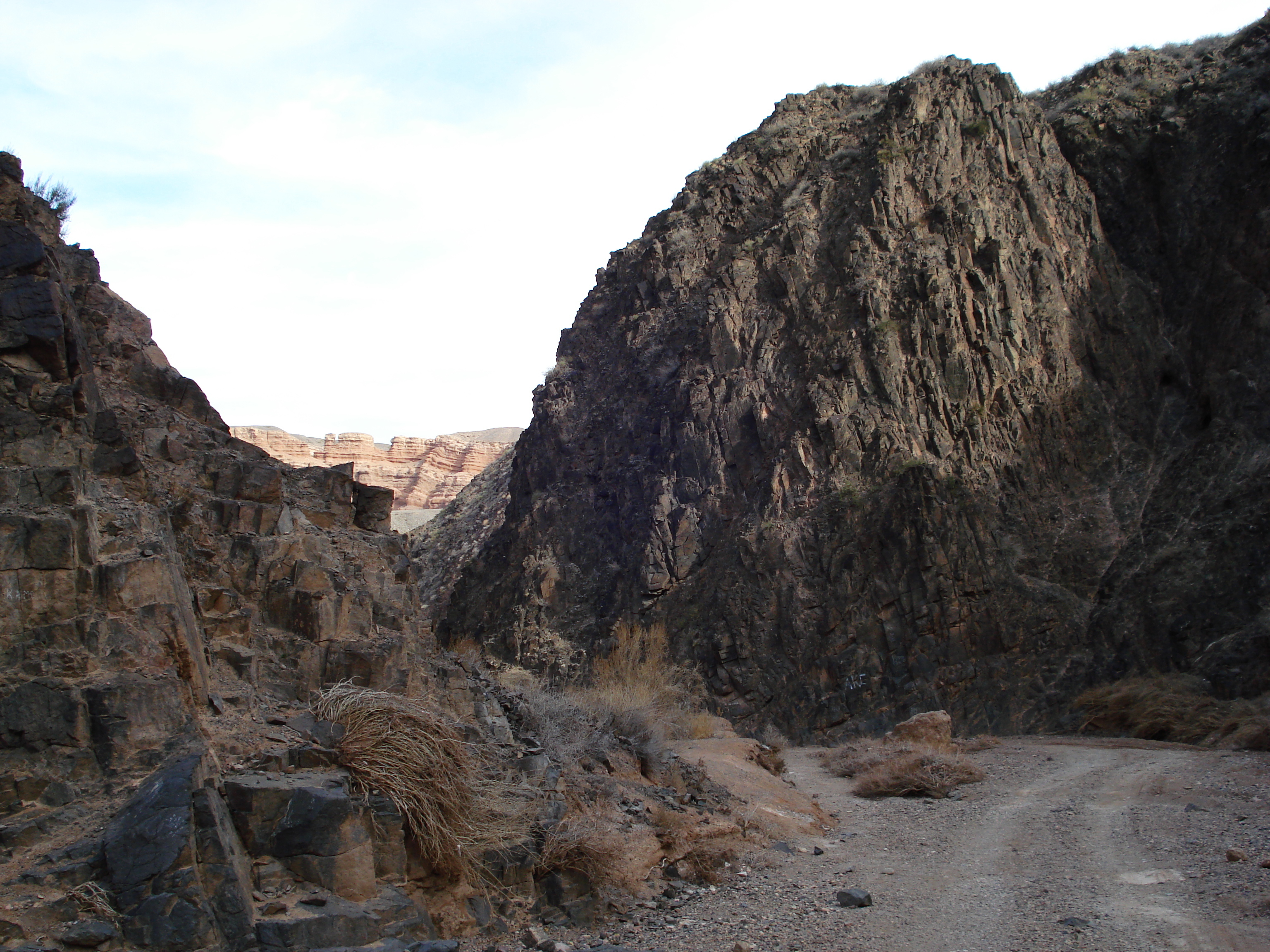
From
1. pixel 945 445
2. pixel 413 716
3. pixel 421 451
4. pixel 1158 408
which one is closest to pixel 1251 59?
pixel 1158 408

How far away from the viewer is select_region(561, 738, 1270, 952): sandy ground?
7242 millimetres

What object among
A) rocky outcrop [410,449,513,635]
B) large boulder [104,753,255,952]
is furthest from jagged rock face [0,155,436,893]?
rocky outcrop [410,449,513,635]

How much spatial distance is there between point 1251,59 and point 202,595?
1552 inches

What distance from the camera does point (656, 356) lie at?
3931cm

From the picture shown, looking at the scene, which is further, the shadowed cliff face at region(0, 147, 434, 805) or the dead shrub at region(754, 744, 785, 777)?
the dead shrub at region(754, 744, 785, 777)

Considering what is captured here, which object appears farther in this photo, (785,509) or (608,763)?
(785,509)

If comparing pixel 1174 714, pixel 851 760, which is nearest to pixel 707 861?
pixel 851 760

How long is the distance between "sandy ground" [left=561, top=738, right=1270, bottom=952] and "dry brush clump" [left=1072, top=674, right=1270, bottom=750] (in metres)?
2.60

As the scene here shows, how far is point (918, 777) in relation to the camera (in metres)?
15.0

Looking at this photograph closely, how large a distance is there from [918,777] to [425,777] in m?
9.98

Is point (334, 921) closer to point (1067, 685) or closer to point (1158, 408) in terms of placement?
point (1067, 685)

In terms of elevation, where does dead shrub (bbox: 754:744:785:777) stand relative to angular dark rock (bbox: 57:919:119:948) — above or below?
below

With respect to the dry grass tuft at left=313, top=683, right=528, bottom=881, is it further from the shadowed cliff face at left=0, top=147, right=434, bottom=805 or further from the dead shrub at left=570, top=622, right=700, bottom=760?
the dead shrub at left=570, top=622, right=700, bottom=760

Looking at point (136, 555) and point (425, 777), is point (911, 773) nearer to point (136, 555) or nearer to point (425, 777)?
point (425, 777)
